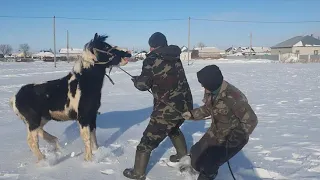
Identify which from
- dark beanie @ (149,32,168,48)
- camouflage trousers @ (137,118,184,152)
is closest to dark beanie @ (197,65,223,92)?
camouflage trousers @ (137,118,184,152)

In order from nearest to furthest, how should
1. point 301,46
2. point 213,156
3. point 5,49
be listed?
point 213,156 → point 301,46 → point 5,49

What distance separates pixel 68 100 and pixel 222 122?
2.60 m

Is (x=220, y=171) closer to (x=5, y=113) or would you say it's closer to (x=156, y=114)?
(x=156, y=114)

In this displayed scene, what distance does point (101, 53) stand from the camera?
5.68m

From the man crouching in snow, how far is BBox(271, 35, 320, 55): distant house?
90.7m

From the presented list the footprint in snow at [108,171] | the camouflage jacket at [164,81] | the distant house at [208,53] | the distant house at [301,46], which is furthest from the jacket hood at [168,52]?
the distant house at [301,46]

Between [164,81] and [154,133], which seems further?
[164,81]

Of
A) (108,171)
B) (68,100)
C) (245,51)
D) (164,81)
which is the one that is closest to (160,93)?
(164,81)

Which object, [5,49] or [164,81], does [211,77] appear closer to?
[164,81]

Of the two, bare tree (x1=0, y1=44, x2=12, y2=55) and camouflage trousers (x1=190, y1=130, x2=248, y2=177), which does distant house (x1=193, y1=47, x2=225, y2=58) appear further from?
camouflage trousers (x1=190, y1=130, x2=248, y2=177)

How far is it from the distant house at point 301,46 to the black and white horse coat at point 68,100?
90.1 meters

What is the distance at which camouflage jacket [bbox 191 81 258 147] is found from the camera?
3977 millimetres

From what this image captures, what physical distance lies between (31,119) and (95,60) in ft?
4.59

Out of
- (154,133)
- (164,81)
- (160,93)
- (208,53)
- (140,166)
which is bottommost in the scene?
(140,166)
